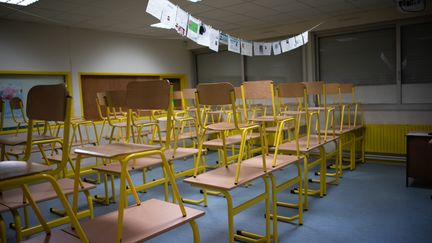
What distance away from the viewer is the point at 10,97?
514cm

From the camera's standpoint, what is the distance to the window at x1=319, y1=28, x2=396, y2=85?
5.63 meters

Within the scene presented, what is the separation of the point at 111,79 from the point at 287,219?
15.4 ft

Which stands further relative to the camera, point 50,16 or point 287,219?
point 50,16

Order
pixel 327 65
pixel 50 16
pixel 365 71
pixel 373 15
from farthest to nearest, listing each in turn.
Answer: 1. pixel 327 65
2. pixel 365 71
3. pixel 373 15
4. pixel 50 16

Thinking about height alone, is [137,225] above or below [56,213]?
above

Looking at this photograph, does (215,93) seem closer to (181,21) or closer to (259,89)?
(259,89)

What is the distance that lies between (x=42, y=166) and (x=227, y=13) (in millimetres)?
4360

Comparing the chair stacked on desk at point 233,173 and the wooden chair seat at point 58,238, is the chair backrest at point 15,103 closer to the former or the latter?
the chair stacked on desk at point 233,173

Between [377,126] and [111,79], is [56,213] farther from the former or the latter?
[377,126]

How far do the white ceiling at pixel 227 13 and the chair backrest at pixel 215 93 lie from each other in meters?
2.40

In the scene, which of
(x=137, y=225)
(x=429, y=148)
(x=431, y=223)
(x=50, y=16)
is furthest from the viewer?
(x=50, y=16)

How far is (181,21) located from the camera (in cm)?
377

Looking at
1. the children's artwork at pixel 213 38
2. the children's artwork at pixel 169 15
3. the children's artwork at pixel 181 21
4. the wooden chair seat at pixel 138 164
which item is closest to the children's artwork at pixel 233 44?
the children's artwork at pixel 213 38

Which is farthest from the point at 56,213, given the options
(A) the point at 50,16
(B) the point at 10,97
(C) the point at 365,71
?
(C) the point at 365,71
